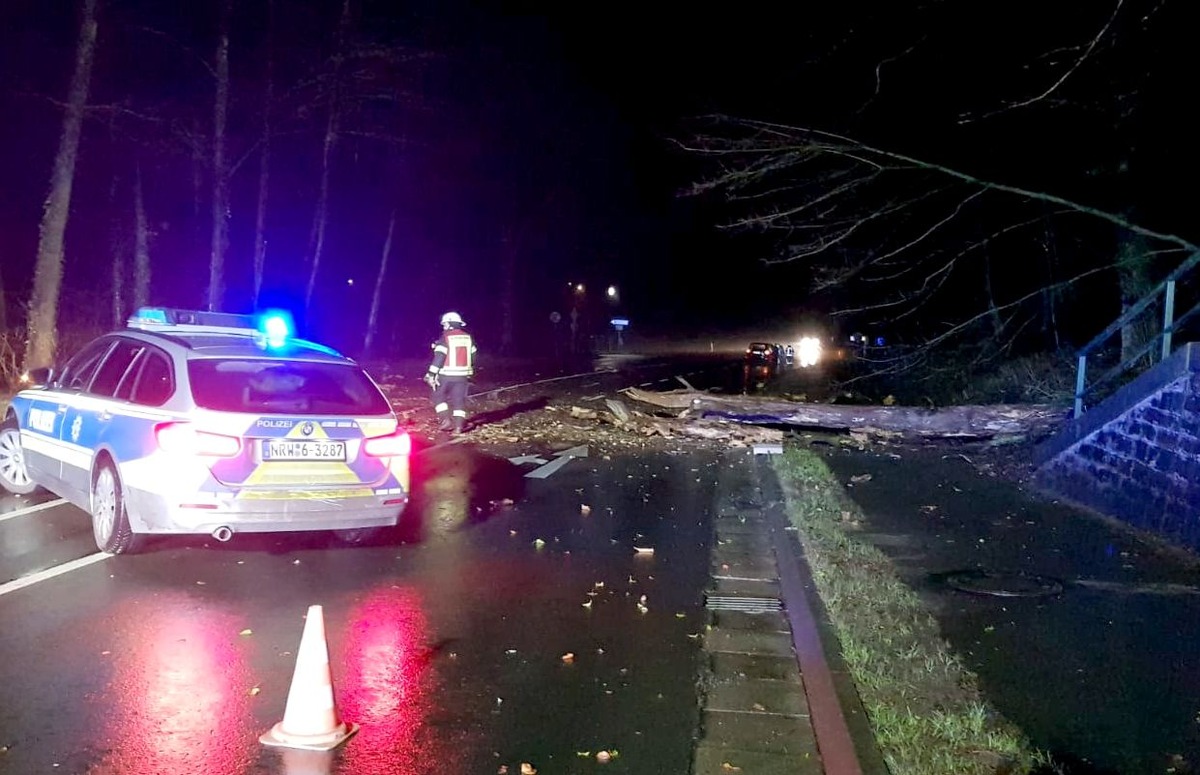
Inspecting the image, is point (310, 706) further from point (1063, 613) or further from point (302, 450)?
point (1063, 613)

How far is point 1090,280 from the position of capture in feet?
81.4

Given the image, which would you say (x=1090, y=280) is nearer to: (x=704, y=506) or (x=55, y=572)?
(x=704, y=506)

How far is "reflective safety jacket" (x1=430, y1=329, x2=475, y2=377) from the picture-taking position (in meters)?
14.6

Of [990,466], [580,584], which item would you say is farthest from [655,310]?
[580,584]

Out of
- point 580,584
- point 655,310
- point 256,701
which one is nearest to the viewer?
point 256,701

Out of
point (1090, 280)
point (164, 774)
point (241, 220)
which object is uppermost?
point (241, 220)

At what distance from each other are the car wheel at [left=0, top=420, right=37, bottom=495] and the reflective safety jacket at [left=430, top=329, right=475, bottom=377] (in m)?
5.98

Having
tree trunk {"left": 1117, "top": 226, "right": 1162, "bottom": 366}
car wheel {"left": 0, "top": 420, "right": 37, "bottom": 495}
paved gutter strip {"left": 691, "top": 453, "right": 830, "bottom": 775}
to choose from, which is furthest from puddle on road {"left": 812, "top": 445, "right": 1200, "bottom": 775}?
car wheel {"left": 0, "top": 420, "right": 37, "bottom": 495}

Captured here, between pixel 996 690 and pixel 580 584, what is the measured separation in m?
3.13

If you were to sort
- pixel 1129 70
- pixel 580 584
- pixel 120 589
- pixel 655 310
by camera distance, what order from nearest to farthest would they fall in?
pixel 120 589 → pixel 580 584 → pixel 1129 70 → pixel 655 310

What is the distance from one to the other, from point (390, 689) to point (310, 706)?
2.49 ft

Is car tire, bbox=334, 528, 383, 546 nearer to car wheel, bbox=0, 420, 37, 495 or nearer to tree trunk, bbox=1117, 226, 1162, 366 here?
car wheel, bbox=0, 420, 37, 495

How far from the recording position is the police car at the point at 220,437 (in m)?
6.78

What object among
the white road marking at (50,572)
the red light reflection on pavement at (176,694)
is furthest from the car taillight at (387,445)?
the white road marking at (50,572)
